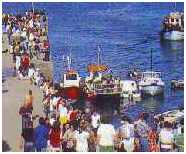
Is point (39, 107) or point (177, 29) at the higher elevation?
point (177, 29)

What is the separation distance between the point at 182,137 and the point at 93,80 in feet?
2.02

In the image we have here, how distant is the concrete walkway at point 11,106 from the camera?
4688 millimetres

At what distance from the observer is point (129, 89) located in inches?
186

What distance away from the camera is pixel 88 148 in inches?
185

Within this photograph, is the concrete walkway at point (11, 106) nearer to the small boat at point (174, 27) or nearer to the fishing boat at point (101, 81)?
the fishing boat at point (101, 81)

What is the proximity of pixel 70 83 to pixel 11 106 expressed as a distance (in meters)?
0.37

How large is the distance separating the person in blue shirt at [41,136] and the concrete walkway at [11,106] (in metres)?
0.10

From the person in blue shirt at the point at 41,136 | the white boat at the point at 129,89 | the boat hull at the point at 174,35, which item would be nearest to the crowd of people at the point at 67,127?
the person in blue shirt at the point at 41,136

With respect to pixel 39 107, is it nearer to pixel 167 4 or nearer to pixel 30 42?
A: pixel 30 42

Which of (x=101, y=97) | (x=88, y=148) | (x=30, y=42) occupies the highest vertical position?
(x=30, y=42)

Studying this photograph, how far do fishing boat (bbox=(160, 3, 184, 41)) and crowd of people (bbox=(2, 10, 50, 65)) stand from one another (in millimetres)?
692

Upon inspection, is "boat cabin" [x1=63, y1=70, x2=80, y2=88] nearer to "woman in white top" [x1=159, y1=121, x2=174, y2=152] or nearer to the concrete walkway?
the concrete walkway

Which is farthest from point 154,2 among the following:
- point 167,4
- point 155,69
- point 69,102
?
point 69,102

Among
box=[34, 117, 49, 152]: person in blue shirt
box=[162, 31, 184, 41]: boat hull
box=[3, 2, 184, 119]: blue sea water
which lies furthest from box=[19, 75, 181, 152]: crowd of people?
box=[162, 31, 184, 41]: boat hull
